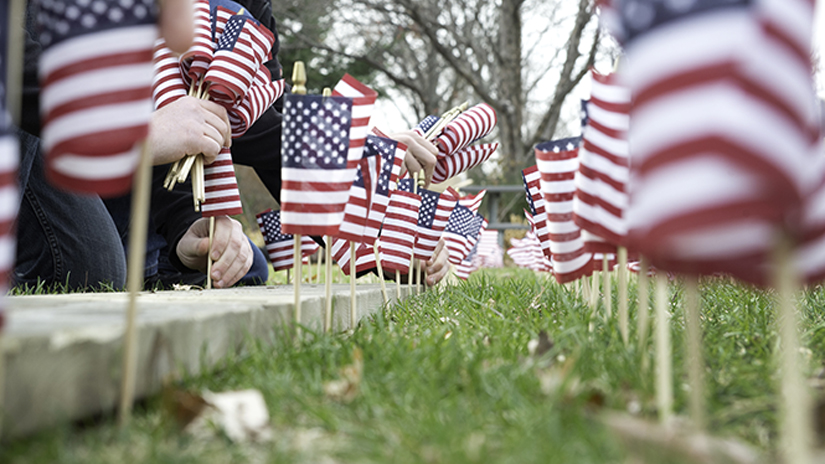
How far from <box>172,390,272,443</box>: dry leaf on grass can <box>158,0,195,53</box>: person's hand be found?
2.27 ft

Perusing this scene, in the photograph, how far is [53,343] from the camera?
112 centimetres

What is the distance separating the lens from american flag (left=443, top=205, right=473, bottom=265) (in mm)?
4566

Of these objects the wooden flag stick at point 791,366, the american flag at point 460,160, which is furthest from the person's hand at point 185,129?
the wooden flag stick at point 791,366

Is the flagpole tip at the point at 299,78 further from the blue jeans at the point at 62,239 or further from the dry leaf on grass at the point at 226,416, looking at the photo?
the blue jeans at the point at 62,239

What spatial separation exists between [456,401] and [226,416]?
1.40 feet

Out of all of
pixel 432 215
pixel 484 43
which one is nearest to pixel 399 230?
pixel 432 215

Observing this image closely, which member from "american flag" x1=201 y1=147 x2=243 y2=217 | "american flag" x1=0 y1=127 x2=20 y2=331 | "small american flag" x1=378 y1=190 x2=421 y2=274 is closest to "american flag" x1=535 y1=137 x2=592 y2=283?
"small american flag" x1=378 y1=190 x2=421 y2=274

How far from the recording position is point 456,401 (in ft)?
4.22

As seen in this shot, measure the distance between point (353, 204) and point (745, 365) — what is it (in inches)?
52.1

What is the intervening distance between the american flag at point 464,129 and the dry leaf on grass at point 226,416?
9.01 ft

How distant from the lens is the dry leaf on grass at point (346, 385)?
4.60 ft

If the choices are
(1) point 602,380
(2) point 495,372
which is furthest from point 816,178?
(2) point 495,372

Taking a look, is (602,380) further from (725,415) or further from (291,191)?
(291,191)

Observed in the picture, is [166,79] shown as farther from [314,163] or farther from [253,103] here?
[314,163]
